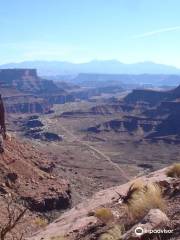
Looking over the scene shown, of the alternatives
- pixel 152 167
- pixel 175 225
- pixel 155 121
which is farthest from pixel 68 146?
pixel 175 225

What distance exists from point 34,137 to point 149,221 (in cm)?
14761

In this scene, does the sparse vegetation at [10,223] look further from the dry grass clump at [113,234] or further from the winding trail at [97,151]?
the winding trail at [97,151]

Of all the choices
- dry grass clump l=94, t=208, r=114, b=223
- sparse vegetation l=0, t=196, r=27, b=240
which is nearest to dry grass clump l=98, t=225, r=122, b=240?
sparse vegetation l=0, t=196, r=27, b=240

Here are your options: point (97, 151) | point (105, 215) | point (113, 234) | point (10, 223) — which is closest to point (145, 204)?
point (113, 234)

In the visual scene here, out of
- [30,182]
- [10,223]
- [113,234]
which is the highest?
[10,223]

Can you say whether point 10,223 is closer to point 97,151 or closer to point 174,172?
point 174,172

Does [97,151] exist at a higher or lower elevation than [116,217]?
lower

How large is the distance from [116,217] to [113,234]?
3.25m

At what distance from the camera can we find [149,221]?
444 inches

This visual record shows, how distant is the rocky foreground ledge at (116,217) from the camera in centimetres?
1120

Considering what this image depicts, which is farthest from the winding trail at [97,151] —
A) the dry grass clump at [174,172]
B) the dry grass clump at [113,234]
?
the dry grass clump at [113,234]

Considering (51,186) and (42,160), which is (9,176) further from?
(42,160)

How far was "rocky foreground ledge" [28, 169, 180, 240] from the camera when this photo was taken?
36.7ft

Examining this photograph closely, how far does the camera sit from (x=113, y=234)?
40.6 feet
